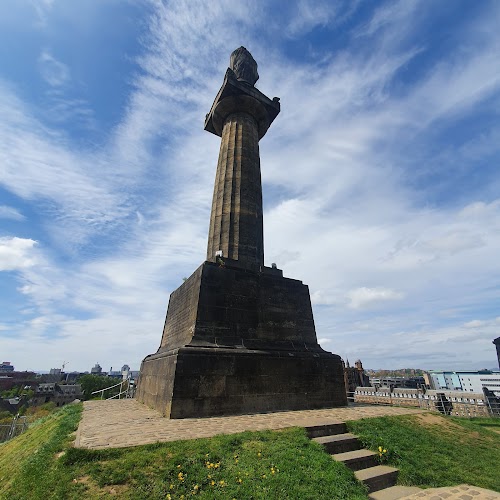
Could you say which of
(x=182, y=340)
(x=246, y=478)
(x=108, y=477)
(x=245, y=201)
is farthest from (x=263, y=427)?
(x=245, y=201)

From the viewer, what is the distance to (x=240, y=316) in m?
9.99

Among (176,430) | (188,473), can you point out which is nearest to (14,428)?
(176,430)

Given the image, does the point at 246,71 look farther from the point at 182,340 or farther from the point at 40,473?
the point at 40,473

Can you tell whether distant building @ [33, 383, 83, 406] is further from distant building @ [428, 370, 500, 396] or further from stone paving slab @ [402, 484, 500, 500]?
distant building @ [428, 370, 500, 396]

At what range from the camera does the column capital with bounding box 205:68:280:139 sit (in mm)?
13773

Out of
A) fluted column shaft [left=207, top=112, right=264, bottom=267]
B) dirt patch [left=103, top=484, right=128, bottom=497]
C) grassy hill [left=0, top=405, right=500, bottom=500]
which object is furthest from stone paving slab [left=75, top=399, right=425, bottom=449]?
fluted column shaft [left=207, top=112, right=264, bottom=267]

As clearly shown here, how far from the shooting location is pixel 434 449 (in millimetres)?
6258

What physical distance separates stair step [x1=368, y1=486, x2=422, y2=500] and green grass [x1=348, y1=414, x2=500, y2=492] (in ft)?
0.59

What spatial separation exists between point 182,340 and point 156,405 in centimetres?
196

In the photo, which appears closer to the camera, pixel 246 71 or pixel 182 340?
pixel 182 340

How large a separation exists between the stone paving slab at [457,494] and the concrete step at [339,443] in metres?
1.29

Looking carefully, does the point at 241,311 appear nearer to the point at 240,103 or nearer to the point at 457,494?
the point at 457,494

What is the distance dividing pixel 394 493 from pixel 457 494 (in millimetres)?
1006

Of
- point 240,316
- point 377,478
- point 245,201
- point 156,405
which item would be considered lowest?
point 377,478
